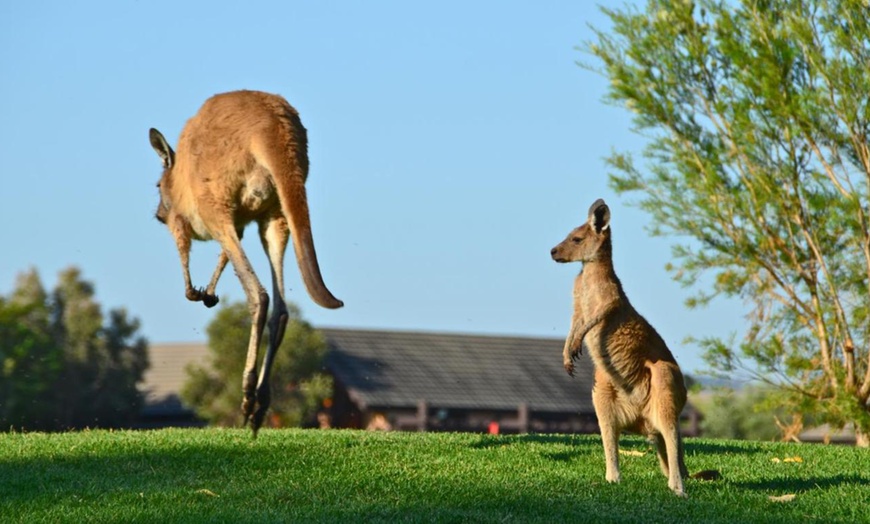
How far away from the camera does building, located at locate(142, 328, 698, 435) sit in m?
36.0

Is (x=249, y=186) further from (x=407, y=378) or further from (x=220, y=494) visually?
(x=407, y=378)

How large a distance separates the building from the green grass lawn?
2143 centimetres

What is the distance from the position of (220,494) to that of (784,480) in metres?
3.96

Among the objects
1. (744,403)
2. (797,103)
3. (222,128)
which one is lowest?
(744,403)

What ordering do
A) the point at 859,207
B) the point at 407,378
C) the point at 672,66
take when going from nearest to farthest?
the point at 859,207 → the point at 672,66 → the point at 407,378

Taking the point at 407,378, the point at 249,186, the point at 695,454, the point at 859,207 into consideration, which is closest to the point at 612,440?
the point at 695,454

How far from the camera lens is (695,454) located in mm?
10836

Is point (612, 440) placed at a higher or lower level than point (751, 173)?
lower

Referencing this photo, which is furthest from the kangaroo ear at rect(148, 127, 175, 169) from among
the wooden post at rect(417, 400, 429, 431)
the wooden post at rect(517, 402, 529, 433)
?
Result: the wooden post at rect(517, 402, 529, 433)

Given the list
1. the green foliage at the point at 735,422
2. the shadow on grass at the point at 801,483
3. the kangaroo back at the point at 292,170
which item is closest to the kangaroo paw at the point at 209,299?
the kangaroo back at the point at 292,170

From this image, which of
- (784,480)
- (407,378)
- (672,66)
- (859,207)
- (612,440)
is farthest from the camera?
(407,378)

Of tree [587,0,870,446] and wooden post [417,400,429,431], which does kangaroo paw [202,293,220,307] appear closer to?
tree [587,0,870,446]

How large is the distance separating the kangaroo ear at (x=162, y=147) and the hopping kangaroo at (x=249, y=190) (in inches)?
14.8

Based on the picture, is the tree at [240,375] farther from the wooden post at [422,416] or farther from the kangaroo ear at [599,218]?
the kangaroo ear at [599,218]
